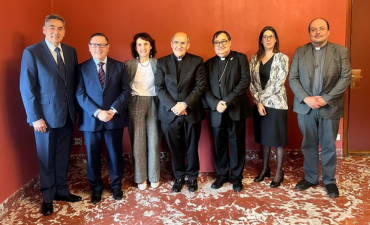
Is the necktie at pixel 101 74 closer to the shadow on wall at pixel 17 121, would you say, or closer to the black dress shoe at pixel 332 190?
the shadow on wall at pixel 17 121

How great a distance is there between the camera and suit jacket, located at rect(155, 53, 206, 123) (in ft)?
9.19

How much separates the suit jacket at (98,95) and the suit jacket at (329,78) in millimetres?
1772

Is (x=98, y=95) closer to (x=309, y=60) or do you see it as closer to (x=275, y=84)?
(x=275, y=84)

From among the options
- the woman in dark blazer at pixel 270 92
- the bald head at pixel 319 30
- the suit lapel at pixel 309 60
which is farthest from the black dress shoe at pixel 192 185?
the bald head at pixel 319 30

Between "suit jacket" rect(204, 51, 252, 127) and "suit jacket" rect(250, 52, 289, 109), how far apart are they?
0.19 metres

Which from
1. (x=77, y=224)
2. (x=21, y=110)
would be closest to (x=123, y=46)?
(x=21, y=110)

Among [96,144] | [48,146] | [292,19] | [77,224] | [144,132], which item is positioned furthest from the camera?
[292,19]

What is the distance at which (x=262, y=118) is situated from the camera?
9.95 ft

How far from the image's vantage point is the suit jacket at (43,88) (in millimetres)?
2441

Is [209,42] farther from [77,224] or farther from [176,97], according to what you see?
[77,224]

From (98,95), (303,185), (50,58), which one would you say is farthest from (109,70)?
(303,185)

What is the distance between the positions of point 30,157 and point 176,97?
67.9 inches

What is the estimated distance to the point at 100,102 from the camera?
2.69m

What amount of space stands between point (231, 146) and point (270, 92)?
27.6 inches
